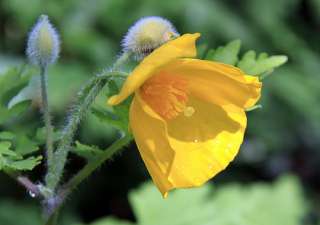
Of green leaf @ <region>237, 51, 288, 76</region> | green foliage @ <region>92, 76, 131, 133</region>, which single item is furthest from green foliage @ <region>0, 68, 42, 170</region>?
green leaf @ <region>237, 51, 288, 76</region>

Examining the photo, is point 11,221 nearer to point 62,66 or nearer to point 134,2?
point 62,66

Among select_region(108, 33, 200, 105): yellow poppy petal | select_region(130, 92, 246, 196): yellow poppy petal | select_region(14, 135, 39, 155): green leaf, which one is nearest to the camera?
select_region(108, 33, 200, 105): yellow poppy petal

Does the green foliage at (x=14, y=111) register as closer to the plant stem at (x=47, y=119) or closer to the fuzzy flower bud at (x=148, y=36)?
the plant stem at (x=47, y=119)

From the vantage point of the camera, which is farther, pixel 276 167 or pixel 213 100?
pixel 276 167

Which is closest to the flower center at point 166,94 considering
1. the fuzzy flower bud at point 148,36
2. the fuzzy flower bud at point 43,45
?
the fuzzy flower bud at point 148,36

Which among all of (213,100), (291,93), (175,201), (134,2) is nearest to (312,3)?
(291,93)

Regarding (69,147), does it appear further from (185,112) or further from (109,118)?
(185,112)

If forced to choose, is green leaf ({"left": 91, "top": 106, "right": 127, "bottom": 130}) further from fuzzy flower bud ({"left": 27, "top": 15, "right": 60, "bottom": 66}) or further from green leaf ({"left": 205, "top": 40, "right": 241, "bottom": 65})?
green leaf ({"left": 205, "top": 40, "right": 241, "bottom": 65})
